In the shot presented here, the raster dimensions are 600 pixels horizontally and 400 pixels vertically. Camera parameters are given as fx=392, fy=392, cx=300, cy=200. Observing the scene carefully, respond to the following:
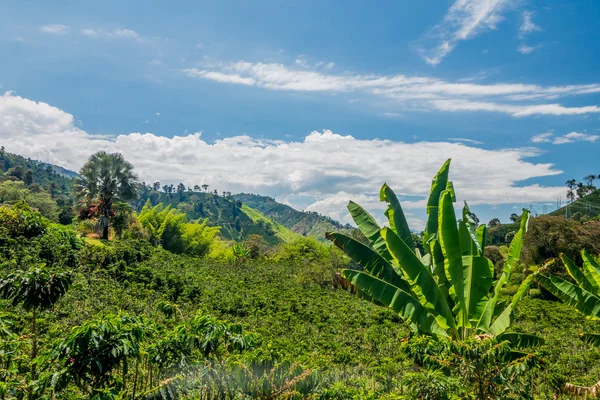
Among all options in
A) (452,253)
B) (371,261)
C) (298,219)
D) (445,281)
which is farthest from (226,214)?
(452,253)

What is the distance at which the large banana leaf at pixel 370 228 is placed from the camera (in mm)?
6734

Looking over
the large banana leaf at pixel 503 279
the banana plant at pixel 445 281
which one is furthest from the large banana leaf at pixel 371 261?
the large banana leaf at pixel 503 279

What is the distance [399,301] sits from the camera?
5883 mm

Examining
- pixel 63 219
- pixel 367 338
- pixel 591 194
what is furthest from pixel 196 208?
pixel 367 338

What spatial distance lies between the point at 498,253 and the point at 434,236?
72.0 ft

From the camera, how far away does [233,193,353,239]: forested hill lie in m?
134

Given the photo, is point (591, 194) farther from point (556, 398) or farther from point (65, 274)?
point (65, 274)

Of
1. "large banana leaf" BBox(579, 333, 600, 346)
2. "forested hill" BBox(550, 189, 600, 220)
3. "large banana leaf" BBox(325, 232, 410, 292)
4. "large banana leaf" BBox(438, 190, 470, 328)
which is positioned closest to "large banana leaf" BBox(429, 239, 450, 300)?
"large banana leaf" BBox(438, 190, 470, 328)

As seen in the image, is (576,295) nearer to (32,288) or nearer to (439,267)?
(439,267)

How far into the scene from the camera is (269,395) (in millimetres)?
4457

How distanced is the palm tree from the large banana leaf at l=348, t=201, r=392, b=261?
15.7 m

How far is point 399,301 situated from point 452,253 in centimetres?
106

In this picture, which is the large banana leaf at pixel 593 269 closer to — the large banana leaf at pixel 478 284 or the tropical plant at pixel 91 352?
the large banana leaf at pixel 478 284

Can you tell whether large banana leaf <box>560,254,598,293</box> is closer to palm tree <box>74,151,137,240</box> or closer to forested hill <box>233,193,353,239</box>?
palm tree <box>74,151,137,240</box>
